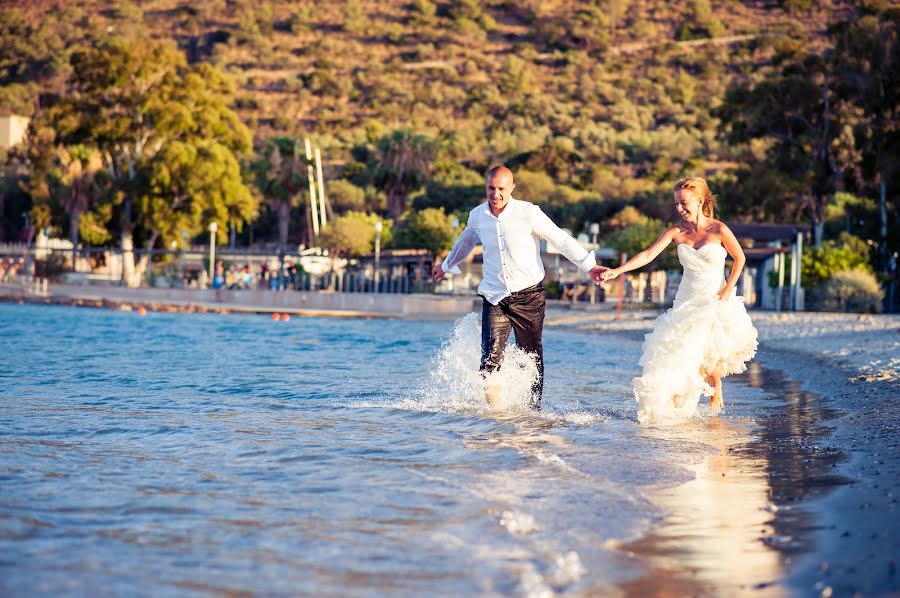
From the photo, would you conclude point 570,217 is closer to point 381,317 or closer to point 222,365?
point 381,317

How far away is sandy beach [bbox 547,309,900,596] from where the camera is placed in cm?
403

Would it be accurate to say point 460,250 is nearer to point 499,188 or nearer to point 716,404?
point 499,188

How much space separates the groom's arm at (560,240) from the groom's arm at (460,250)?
47cm

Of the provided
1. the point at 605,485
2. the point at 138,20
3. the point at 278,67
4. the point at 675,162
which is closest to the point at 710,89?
the point at 675,162

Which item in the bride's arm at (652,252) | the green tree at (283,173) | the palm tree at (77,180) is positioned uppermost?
the green tree at (283,173)

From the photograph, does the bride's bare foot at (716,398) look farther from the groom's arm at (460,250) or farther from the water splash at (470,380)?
the groom's arm at (460,250)

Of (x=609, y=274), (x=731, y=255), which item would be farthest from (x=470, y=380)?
(x=731, y=255)

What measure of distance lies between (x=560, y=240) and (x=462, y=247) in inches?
32.2

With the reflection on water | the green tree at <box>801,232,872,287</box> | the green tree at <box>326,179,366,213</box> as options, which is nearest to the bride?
the reflection on water

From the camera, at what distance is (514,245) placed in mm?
8367

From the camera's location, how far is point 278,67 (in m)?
119

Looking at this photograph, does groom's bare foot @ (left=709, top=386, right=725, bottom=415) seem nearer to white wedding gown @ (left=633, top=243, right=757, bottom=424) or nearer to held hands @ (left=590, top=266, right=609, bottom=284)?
white wedding gown @ (left=633, top=243, right=757, bottom=424)

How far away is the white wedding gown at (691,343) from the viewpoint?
8.19 metres

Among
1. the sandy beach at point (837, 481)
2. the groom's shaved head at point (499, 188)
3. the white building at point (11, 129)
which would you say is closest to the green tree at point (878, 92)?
the sandy beach at point (837, 481)
